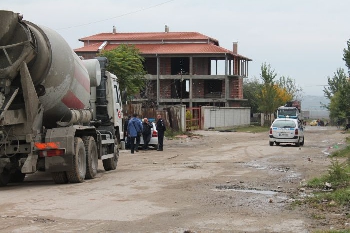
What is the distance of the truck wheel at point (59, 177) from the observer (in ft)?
54.2

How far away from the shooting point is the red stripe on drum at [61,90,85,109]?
16.9m

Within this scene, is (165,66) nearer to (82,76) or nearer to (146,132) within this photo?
(146,132)

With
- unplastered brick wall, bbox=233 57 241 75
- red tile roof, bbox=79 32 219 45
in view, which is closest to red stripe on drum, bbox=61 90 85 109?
red tile roof, bbox=79 32 219 45

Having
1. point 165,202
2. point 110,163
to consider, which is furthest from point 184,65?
point 165,202

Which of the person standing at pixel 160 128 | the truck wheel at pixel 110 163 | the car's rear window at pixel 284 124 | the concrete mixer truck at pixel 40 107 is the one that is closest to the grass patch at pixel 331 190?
the concrete mixer truck at pixel 40 107

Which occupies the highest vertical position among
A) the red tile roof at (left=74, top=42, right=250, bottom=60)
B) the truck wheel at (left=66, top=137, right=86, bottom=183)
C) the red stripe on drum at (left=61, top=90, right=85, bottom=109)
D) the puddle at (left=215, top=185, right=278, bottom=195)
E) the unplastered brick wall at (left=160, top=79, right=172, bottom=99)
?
the red tile roof at (left=74, top=42, right=250, bottom=60)

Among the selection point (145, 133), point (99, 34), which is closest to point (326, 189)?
point (145, 133)

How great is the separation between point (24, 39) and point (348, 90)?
84.3 feet

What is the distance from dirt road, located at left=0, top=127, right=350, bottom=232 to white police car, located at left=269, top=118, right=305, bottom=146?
585 inches

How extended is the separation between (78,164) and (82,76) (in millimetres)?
2636

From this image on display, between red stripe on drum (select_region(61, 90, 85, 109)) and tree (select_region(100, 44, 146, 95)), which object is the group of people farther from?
tree (select_region(100, 44, 146, 95))

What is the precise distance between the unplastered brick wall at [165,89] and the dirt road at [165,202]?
58320mm

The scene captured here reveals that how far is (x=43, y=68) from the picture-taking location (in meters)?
15.8

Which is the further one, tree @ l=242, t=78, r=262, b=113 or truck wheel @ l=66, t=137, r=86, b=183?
tree @ l=242, t=78, r=262, b=113
